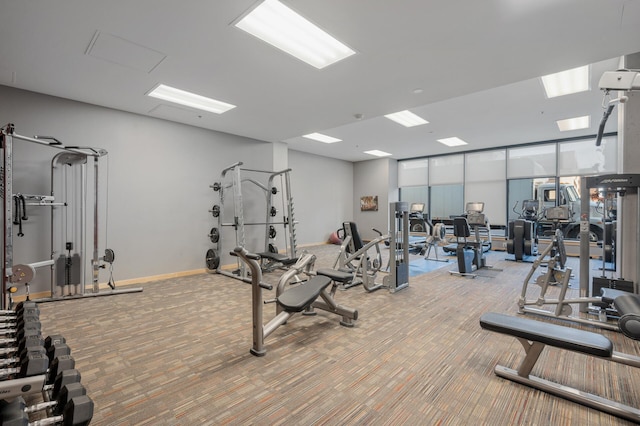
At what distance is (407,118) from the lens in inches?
232

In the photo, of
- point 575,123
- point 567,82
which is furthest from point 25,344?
point 575,123

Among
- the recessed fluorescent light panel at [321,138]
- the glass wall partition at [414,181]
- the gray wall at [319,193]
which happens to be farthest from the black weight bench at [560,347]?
the glass wall partition at [414,181]

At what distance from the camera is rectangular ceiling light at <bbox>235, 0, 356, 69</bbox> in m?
2.45

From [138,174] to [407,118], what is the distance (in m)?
5.10

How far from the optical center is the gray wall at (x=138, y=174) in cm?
394

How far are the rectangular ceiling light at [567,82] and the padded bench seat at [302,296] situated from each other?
13.7 ft

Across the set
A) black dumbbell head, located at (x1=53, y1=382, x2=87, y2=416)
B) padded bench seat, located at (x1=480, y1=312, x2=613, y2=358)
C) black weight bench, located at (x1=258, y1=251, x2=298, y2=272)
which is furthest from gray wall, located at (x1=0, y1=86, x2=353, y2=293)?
padded bench seat, located at (x1=480, y1=312, x2=613, y2=358)

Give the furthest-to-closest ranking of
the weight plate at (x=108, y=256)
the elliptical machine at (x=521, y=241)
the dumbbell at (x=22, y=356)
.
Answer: the elliptical machine at (x=521, y=241) < the weight plate at (x=108, y=256) < the dumbbell at (x=22, y=356)

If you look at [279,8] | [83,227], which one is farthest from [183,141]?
[279,8]

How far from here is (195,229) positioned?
5566 mm

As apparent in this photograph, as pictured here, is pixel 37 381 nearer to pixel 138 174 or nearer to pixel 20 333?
pixel 20 333

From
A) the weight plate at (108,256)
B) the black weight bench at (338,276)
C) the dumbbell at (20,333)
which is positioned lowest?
the dumbbell at (20,333)

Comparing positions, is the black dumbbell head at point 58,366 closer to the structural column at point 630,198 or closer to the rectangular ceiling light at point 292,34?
the rectangular ceiling light at point 292,34

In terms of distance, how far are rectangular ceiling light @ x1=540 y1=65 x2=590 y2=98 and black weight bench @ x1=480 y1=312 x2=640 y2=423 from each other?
11.9ft
